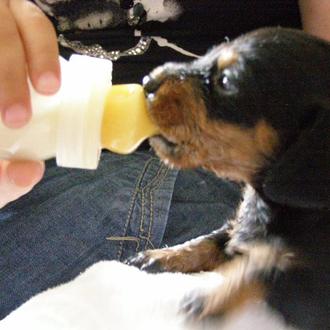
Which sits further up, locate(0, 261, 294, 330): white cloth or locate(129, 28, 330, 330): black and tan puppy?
locate(129, 28, 330, 330): black and tan puppy

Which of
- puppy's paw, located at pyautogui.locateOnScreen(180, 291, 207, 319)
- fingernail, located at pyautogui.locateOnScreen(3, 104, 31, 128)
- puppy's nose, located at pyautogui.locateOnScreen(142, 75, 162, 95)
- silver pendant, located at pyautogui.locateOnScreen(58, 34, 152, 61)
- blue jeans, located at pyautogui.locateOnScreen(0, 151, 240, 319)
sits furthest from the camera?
silver pendant, located at pyautogui.locateOnScreen(58, 34, 152, 61)

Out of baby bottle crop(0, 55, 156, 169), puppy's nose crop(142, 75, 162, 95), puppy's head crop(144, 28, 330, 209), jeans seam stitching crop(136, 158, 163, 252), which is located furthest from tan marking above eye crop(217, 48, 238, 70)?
jeans seam stitching crop(136, 158, 163, 252)

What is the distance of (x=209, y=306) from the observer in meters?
1.10

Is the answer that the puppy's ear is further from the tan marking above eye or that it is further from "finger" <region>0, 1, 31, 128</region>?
"finger" <region>0, 1, 31, 128</region>

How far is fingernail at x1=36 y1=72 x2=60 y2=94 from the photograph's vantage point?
0.73 meters

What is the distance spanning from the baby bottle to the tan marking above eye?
273 mm

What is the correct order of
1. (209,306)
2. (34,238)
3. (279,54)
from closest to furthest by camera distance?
(279,54) → (209,306) → (34,238)

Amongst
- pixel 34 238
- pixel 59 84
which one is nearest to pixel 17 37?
pixel 59 84

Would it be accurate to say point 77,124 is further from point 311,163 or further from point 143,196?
point 143,196

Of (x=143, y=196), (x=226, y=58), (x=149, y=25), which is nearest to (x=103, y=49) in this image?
(x=149, y=25)

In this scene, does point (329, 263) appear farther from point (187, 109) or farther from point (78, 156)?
point (78, 156)

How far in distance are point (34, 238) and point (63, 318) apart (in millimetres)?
195

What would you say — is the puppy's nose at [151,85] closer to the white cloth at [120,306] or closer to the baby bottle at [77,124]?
the baby bottle at [77,124]

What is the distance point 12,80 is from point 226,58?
16.5 inches
